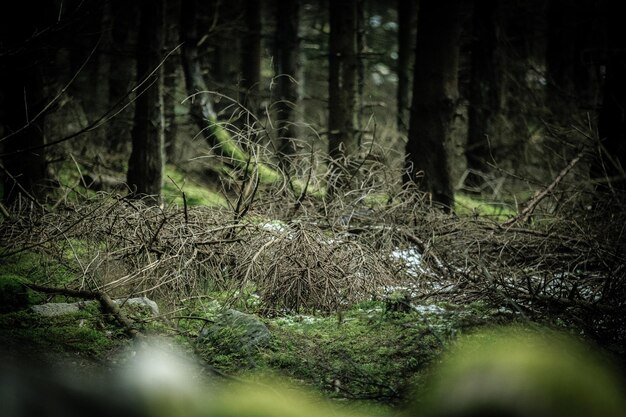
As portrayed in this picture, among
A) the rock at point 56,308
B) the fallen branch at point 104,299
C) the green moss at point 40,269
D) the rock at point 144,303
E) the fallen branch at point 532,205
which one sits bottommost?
the green moss at point 40,269

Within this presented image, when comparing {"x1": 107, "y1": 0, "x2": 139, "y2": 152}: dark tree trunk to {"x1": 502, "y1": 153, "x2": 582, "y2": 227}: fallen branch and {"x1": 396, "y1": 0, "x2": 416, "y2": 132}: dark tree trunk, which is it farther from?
{"x1": 502, "y1": 153, "x2": 582, "y2": 227}: fallen branch

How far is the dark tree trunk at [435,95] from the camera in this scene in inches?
359

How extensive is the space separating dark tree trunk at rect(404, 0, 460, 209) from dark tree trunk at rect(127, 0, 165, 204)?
399 cm

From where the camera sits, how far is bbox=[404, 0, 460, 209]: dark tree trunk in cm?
911

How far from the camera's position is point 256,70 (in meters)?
16.9

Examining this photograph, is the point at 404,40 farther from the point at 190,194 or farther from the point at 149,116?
the point at 149,116

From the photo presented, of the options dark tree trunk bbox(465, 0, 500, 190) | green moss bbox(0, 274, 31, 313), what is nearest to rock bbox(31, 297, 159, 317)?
green moss bbox(0, 274, 31, 313)

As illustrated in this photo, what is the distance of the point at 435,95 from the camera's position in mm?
9141

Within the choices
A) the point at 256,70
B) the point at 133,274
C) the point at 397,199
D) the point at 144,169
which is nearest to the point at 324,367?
the point at 133,274

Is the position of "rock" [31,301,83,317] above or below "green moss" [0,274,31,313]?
below

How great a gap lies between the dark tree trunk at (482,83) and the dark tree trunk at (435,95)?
4871 millimetres

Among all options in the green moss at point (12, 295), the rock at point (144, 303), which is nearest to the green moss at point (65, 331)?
the green moss at point (12, 295)

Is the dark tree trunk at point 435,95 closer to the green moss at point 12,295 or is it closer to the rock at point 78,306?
the rock at point 78,306

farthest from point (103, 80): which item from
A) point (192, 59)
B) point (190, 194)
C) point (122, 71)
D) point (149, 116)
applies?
point (149, 116)
